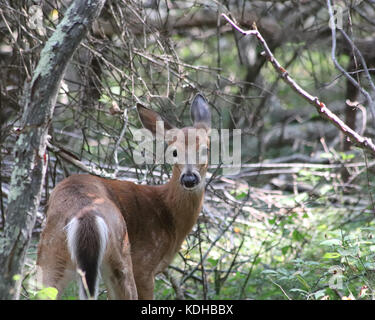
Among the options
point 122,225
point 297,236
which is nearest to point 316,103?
point 122,225

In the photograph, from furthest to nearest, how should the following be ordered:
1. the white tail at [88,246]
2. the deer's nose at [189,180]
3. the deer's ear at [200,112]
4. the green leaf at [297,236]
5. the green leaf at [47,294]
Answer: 1. the green leaf at [297,236]
2. the deer's ear at [200,112]
3. the deer's nose at [189,180]
4. the white tail at [88,246]
5. the green leaf at [47,294]

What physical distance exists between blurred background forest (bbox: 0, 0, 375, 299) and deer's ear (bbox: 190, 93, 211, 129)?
0.14 m

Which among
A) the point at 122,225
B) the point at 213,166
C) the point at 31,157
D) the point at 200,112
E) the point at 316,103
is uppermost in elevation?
the point at 213,166

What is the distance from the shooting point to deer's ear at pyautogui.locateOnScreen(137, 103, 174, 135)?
556 centimetres

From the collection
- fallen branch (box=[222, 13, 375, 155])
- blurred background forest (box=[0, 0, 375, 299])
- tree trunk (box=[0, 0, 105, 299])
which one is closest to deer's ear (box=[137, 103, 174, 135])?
blurred background forest (box=[0, 0, 375, 299])

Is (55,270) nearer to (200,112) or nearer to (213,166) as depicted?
(200,112)

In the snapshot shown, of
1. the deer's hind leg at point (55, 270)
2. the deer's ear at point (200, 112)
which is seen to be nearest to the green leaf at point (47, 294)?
the deer's hind leg at point (55, 270)

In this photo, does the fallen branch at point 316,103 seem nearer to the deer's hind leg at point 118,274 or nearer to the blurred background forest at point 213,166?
the blurred background forest at point 213,166

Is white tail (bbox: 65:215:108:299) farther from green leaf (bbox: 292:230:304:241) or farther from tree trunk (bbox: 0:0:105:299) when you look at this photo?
green leaf (bbox: 292:230:304:241)

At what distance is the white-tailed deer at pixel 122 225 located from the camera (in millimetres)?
3773

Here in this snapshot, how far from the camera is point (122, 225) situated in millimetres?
4363

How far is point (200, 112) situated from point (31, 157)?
280 centimetres
